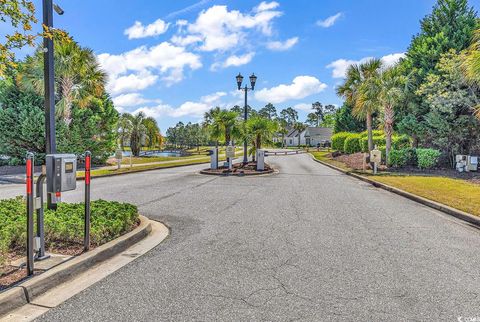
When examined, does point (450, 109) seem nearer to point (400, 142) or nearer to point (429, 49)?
point (429, 49)

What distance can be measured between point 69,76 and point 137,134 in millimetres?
27404

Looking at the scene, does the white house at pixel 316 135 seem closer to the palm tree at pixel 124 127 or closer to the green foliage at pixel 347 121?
the green foliage at pixel 347 121

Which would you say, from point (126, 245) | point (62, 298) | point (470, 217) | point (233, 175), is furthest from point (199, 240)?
point (233, 175)

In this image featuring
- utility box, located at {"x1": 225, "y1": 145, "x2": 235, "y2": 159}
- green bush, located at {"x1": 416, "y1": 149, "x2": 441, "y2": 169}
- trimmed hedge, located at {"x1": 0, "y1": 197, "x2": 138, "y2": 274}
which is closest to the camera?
trimmed hedge, located at {"x1": 0, "y1": 197, "x2": 138, "y2": 274}

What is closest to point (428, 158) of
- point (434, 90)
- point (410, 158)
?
point (410, 158)

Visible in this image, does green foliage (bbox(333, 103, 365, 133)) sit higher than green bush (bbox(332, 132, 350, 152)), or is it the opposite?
green foliage (bbox(333, 103, 365, 133))

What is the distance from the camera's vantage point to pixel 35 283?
3.51 metres

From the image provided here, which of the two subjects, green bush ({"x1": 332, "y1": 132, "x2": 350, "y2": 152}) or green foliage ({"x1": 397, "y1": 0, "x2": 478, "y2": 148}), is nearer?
green foliage ({"x1": 397, "y1": 0, "x2": 478, "y2": 148})

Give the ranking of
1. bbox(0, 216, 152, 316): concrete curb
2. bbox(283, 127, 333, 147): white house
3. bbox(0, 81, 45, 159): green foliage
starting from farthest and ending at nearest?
bbox(283, 127, 333, 147): white house → bbox(0, 81, 45, 159): green foliage → bbox(0, 216, 152, 316): concrete curb

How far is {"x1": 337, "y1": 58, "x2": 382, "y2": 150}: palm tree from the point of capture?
2131cm

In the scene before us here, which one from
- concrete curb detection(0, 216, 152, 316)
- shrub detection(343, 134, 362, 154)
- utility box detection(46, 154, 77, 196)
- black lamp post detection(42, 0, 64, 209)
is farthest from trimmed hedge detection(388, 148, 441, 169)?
utility box detection(46, 154, 77, 196)

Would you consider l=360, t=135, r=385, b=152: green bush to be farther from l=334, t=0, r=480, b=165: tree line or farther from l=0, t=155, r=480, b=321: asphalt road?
l=0, t=155, r=480, b=321: asphalt road

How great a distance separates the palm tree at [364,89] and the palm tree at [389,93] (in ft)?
1.57

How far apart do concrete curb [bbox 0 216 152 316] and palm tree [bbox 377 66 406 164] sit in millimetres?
18889
